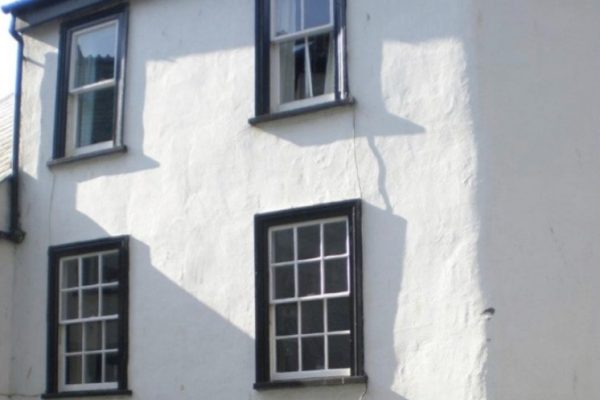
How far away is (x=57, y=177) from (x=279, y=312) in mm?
3735

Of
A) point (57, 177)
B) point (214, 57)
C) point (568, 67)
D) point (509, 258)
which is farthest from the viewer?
point (57, 177)

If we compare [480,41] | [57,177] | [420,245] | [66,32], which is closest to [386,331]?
[420,245]

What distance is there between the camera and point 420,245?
41.8 feet

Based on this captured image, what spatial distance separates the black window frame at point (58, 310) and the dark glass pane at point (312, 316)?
237cm

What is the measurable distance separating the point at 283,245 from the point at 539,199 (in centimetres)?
280

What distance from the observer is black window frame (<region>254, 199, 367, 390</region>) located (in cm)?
1294

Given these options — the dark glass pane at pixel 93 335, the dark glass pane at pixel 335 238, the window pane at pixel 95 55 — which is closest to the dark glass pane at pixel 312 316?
the dark glass pane at pixel 335 238

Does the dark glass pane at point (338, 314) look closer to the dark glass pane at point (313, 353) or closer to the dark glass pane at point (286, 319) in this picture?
the dark glass pane at point (313, 353)

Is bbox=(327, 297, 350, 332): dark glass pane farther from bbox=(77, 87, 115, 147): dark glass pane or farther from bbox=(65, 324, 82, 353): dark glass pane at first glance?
bbox=(77, 87, 115, 147): dark glass pane

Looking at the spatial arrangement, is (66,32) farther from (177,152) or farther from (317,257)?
(317,257)

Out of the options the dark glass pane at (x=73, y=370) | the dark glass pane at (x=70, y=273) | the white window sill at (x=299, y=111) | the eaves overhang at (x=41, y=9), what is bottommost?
the dark glass pane at (x=73, y=370)

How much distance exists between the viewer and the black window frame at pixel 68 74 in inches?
608

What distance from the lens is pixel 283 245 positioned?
13836 millimetres

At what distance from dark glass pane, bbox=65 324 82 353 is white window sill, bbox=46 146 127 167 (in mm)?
1983
